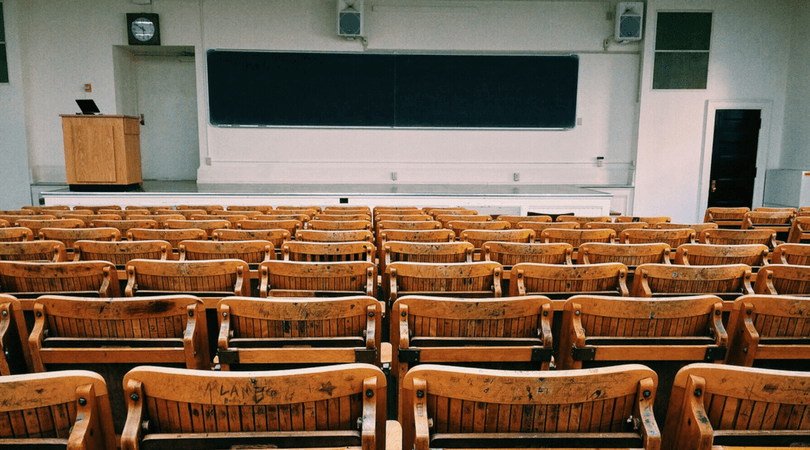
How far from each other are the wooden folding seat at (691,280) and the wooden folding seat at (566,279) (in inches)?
3.6

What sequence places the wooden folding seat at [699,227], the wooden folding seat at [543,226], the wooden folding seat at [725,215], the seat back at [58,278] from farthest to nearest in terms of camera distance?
the wooden folding seat at [725,215], the wooden folding seat at [543,226], the wooden folding seat at [699,227], the seat back at [58,278]

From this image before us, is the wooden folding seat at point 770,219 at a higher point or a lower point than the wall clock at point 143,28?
lower

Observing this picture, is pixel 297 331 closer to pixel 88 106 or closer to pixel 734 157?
pixel 88 106

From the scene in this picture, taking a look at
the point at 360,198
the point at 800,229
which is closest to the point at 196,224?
the point at 360,198

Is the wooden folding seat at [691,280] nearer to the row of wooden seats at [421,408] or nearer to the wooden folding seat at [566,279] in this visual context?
the wooden folding seat at [566,279]

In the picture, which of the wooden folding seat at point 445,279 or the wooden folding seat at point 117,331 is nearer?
the wooden folding seat at point 117,331

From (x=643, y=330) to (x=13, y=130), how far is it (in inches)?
405

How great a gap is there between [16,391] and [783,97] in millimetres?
11202

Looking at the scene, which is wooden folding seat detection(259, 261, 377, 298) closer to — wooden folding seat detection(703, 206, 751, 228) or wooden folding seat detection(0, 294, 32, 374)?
wooden folding seat detection(0, 294, 32, 374)

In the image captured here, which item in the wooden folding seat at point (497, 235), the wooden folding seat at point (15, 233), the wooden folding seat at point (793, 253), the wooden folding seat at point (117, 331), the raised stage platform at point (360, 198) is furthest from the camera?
the raised stage platform at point (360, 198)

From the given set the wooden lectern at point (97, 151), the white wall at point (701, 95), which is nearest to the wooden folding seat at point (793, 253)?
the white wall at point (701, 95)

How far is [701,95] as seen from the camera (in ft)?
29.5

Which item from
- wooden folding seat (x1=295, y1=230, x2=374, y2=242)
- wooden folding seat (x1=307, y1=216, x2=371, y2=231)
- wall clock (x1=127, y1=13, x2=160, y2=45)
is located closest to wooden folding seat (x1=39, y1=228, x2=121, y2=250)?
wooden folding seat (x1=295, y1=230, x2=374, y2=242)

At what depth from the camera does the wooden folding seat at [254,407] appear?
1.20 metres
